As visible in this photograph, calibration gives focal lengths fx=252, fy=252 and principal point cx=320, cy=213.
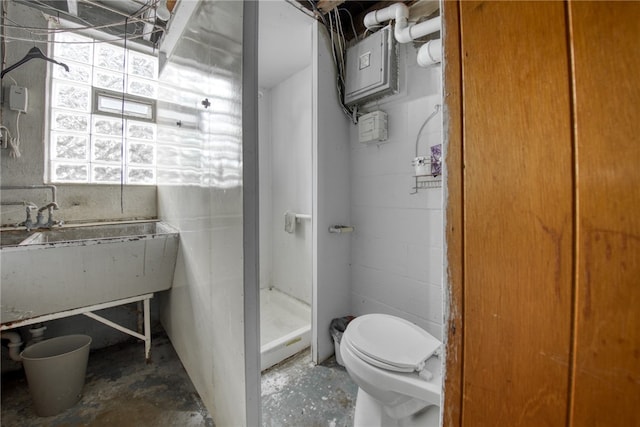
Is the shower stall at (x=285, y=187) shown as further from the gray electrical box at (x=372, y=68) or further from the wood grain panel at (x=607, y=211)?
the wood grain panel at (x=607, y=211)

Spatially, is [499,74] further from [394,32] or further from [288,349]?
[288,349]

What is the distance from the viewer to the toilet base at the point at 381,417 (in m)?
0.99

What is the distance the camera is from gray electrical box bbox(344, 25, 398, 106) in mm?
1566

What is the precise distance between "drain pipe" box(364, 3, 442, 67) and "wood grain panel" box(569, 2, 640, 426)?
49.0 inches

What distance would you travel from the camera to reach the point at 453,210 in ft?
1.24

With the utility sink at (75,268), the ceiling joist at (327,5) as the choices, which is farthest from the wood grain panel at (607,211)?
the utility sink at (75,268)

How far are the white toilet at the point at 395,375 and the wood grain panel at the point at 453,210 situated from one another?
0.65 meters

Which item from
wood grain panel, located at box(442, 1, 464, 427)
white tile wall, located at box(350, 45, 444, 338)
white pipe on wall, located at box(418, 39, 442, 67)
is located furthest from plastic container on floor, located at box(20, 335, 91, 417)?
white pipe on wall, located at box(418, 39, 442, 67)

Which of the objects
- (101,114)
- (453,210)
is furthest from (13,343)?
(453,210)

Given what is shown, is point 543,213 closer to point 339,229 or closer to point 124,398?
point 339,229

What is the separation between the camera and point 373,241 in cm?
181

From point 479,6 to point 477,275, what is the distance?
385 millimetres

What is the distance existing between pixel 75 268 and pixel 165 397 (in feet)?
2.89

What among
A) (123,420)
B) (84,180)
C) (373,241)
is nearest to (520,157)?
(373,241)
